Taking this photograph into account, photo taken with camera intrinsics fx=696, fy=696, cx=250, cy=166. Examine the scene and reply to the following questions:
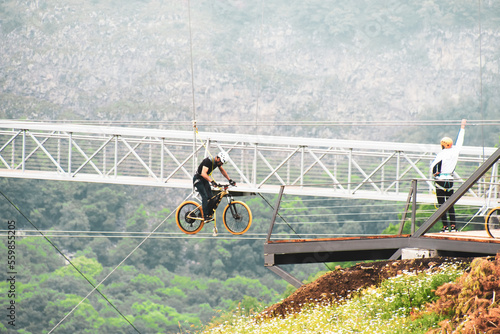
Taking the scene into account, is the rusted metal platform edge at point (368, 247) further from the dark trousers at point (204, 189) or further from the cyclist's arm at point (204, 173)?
the dark trousers at point (204, 189)

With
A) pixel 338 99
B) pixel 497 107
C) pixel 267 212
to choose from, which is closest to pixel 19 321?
pixel 267 212

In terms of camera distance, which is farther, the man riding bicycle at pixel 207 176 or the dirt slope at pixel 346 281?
the man riding bicycle at pixel 207 176

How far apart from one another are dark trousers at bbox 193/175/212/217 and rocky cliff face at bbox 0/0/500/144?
64.6m

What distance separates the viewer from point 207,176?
10812 millimetres

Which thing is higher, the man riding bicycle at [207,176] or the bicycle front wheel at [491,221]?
the man riding bicycle at [207,176]

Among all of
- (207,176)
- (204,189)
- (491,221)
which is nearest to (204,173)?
(207,176)

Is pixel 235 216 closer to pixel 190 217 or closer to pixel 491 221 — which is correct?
pixel 190 217

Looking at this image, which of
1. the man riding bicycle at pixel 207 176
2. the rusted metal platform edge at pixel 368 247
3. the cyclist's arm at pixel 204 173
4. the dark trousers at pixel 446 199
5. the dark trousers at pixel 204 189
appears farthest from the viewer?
the dark trousers at pixel 204 189

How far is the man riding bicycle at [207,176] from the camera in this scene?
1025 cm

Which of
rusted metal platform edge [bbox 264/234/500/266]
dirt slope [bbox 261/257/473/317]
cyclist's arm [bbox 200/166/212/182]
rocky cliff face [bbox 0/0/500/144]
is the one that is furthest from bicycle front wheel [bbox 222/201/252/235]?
rocky cliff face [bbox 0/0/500/144]

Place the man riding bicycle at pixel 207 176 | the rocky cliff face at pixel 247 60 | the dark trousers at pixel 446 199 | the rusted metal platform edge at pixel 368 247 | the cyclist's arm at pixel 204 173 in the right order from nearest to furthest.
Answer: the rusted metal platform edge at pixel 368 247
the dark trousers at pixel 446 199
the man riding bicycle at pixel 207 176
the cyclist's arm at pixel 204 173
the rocky cliff face at pixel 247 60

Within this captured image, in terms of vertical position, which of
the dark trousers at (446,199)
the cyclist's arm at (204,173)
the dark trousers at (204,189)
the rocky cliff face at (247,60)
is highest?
the rocky cliff face at (247,60)

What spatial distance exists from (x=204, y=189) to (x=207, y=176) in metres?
0.48

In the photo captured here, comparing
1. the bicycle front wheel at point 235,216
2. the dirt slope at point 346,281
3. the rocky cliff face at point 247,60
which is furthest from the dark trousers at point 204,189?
the rocky cliff face at point 247,60
